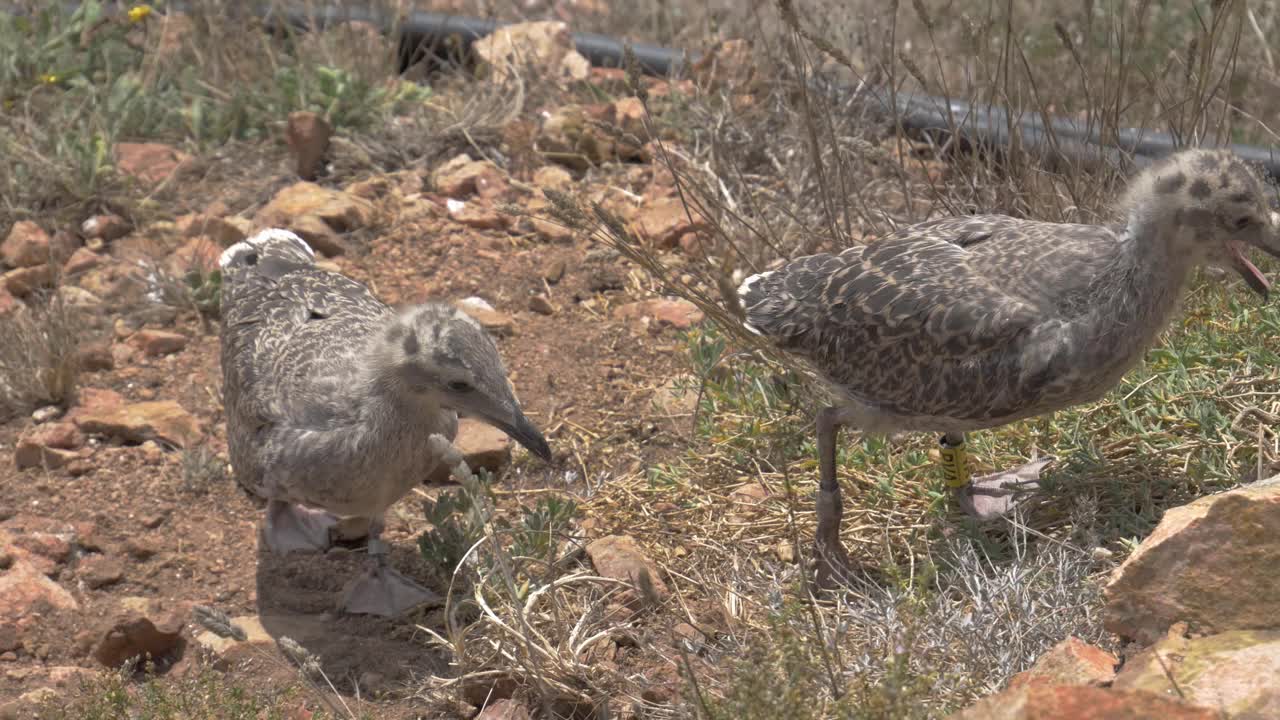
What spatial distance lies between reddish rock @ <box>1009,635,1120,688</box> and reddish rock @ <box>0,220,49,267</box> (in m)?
5.48

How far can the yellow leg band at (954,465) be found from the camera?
5.16 m

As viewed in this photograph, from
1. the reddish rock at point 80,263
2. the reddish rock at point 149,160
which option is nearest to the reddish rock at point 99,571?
the reddish rock at point 80,263

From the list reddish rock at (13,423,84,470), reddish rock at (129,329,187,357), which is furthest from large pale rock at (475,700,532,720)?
reddish rock at (129,329,187,357)

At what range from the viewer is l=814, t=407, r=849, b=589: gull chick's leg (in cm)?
484

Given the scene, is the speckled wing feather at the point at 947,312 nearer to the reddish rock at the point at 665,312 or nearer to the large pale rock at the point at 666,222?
the reddish rock at the point at 665,312

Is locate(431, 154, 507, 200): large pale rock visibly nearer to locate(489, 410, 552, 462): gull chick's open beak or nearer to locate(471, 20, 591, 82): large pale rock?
locate(471, 20, 591, 82): large pale rock

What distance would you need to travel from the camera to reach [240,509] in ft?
Result: 19.5

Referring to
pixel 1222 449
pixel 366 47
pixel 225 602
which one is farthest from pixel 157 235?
pixel 1222 449

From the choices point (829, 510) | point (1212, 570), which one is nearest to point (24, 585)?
point (829, 510)

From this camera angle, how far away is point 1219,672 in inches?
138

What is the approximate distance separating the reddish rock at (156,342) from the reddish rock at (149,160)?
1.27 metres

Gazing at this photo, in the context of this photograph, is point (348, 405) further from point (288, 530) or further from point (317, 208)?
point (317, 208)

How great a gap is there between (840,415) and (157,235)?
13.9 feet

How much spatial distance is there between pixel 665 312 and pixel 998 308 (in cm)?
234
